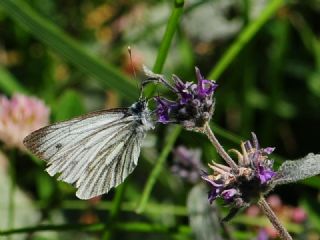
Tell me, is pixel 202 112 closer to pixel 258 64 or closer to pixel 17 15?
pixel 17 15

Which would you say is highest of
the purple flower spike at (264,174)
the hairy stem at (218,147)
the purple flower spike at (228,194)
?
the hairy stem at (218,147)

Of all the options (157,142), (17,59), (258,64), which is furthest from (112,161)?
(17,59)

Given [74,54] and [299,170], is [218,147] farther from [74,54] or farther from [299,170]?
[74,54]

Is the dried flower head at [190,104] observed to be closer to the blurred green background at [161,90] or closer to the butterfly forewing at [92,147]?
the butterfly forewing at [92,147]

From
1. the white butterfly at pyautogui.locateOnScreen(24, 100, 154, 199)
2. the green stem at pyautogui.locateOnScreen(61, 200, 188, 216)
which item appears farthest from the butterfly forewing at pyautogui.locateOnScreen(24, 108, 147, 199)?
the green stem at pyautogui.locateOnScreen(61, 200, 188, 216)

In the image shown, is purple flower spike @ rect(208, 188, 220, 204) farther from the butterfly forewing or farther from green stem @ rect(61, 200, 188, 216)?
green stem @ rect(61, 200, 188, 216)

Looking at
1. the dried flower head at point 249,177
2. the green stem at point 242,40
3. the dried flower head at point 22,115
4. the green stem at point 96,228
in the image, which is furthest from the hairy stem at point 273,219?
the dried flower head at point 22,115
